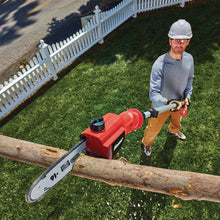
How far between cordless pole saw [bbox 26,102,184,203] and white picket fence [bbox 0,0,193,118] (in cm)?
393

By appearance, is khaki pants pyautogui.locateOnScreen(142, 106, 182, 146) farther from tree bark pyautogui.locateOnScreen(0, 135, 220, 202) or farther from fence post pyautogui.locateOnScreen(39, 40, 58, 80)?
fence post pyautogui.locateOnScreen(39, 40, 58, 80)

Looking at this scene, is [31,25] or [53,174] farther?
[31,25]

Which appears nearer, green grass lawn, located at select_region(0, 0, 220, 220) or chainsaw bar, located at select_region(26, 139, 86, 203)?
chainsaw bar, located at select_region(26, 139, 86, 203)

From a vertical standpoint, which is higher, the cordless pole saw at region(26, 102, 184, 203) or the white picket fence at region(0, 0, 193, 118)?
the cordless pole saw at region(26, 102, 184, 203)

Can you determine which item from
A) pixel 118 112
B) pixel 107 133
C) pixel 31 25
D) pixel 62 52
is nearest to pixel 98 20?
pixel 62 52

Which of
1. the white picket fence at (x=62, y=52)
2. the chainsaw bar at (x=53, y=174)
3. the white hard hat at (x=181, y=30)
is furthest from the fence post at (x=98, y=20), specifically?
the chainsaw bar at (x=53, y=174)

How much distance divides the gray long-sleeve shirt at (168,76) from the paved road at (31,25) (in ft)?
18.5

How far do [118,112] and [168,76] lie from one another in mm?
2191

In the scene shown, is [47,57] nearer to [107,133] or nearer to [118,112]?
[118,112]

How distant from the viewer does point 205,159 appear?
3.71 meters

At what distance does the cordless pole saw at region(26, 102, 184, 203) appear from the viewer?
1.48 m

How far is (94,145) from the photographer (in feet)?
5.27

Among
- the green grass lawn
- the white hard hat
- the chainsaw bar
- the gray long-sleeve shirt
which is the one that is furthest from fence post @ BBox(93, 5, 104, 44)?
the chainsaw bar

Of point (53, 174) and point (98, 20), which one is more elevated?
point (53, 174)
